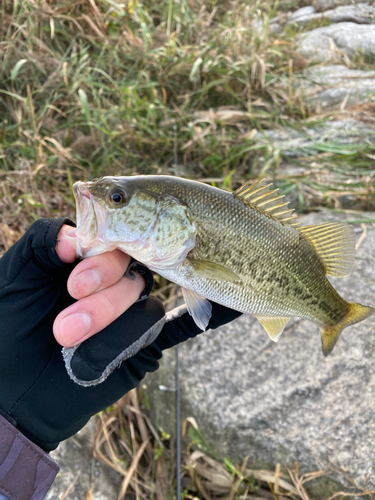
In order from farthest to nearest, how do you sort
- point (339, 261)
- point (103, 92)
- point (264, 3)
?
1. point (264, 3)
2. point (103, 92)
3. point (339, 261)

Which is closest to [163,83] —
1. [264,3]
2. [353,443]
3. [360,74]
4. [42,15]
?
[42,15]

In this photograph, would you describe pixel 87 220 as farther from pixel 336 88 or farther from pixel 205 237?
pixel 336 88

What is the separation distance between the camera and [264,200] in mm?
1357

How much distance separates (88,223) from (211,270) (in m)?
0.49

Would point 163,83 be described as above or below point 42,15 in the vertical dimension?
below

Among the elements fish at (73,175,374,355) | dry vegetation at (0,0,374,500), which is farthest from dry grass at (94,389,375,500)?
fish at (73,175,374,355)

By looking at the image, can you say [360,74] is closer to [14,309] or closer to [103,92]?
[103,92]

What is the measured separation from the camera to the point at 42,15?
360 centimetres

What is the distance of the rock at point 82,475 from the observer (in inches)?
75.6

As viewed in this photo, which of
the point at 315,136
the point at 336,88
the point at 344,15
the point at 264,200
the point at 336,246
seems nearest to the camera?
the point at 264,200

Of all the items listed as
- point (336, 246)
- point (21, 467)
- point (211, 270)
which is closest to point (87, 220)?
point (211, 270)

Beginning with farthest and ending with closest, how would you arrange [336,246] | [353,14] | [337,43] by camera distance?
[337,43] → [353,14] → [336,246]

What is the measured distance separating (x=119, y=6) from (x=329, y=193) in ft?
10.7

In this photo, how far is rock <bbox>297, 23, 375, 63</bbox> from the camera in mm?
3600
